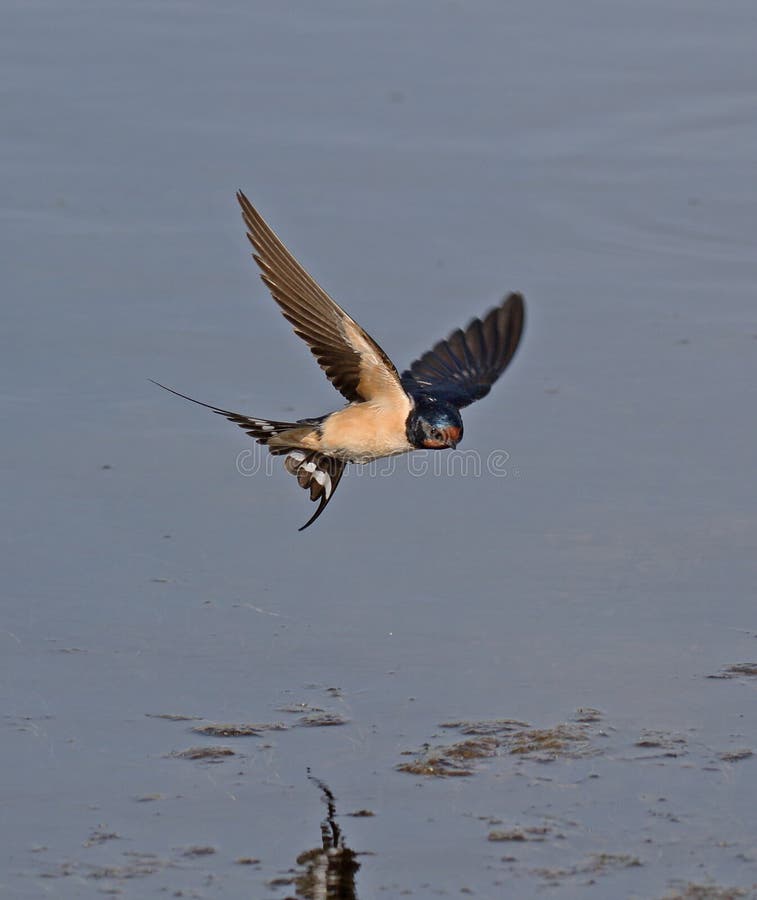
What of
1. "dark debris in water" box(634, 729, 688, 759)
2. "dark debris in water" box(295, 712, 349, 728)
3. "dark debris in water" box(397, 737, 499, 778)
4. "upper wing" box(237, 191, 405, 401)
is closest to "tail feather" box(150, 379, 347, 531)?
"upper wing" box(237, 191, 405, 401)

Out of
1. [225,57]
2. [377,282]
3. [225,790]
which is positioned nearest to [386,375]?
[225,790]

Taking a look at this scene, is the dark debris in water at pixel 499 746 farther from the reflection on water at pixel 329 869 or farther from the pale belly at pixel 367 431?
the pale belly at pixel 367 431

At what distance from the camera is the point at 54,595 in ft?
18.4

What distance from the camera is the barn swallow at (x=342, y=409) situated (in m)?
5.36

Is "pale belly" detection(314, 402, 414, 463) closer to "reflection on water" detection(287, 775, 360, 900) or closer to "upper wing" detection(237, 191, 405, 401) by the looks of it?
"upper wing" detection(237, 191, 405, 401)

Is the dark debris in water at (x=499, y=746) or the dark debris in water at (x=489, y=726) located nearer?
the dark debris in water at (x=499, y=746)

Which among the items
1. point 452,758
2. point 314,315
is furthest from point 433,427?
point 452,758

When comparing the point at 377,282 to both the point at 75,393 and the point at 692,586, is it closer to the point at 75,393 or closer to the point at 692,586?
the point at 75,393

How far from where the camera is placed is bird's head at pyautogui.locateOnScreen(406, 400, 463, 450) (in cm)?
550

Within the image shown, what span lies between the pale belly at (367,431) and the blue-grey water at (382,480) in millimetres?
440

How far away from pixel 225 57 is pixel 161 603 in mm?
6015

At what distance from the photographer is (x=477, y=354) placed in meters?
6.64

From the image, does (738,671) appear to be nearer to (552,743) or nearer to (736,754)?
(736,754)

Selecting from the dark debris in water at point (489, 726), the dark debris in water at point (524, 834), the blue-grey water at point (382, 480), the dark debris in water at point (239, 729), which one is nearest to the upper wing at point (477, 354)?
the blue-grey water at point (382, 480)
